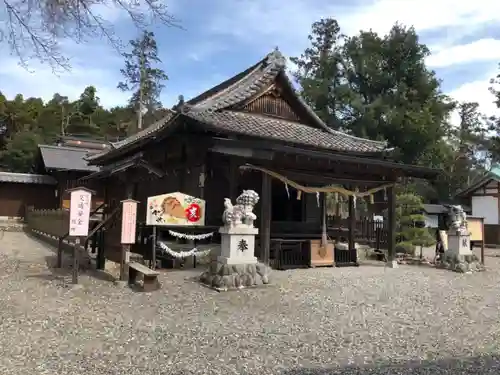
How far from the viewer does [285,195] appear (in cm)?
1571

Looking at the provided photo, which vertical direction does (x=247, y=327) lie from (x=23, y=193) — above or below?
below

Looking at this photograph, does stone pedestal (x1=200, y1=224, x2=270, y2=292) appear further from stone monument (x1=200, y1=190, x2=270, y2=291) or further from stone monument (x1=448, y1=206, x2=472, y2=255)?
stone monument (x1=448, y1=206, x2=472, y2=255)

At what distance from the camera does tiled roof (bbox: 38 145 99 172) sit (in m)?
26.9

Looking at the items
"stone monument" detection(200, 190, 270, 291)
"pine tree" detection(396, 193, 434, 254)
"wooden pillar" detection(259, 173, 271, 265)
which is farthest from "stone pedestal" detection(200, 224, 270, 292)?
"pine tree" detection(396, 193, 434, 254)

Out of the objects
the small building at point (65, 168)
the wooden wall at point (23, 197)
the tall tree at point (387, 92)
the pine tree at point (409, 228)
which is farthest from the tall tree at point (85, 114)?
the pine tree at point (409, 228)

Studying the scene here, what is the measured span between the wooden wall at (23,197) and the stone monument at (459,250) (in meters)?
23.0

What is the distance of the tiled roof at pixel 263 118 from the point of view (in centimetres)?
1334

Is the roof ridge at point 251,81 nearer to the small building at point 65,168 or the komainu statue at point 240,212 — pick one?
the komainu statue at point 240,212

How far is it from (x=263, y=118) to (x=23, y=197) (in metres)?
19.4

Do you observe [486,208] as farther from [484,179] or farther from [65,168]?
Result: [65,168]

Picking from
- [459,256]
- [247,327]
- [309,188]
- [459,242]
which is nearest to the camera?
[247,327]

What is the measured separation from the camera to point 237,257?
9.05 metres

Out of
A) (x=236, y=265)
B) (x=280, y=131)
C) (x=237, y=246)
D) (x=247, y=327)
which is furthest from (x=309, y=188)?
(x=247, y=327)

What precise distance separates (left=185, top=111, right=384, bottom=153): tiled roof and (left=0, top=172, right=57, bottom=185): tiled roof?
18010 mm
